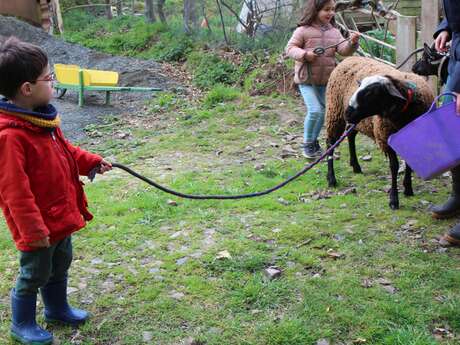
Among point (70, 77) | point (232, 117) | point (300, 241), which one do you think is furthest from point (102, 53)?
point (300, 241)

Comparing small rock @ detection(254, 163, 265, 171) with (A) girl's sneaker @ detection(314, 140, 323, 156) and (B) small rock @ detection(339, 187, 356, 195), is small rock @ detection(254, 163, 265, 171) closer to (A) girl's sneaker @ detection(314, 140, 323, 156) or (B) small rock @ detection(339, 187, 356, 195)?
(A) girl's sneaker @ detection(314, 140, 323, 156)

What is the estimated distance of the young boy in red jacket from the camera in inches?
111

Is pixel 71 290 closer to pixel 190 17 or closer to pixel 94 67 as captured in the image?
pixel 94 67

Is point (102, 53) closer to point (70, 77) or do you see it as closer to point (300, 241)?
point (70, 77)

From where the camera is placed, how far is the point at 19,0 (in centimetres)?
1731

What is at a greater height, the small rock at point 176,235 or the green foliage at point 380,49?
the green foliage at point 380,49

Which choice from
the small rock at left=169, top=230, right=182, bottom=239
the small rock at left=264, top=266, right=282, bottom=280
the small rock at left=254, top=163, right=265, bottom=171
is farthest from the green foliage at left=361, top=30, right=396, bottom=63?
the small rock at left=264, top=266, right=282, bottom=280

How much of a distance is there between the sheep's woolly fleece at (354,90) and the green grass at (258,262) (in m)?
0.62

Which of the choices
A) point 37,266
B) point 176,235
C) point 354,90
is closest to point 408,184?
point 354,90

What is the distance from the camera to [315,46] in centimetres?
640

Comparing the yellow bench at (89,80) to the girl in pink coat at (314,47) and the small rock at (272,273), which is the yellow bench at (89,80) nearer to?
the girl in pink coat at (314,47)

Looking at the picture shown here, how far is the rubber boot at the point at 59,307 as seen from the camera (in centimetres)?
336

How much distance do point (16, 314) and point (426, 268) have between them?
2.74m

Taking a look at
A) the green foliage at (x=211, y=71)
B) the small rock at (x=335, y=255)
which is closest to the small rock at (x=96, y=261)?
the small rock at (x=335, y=255)
